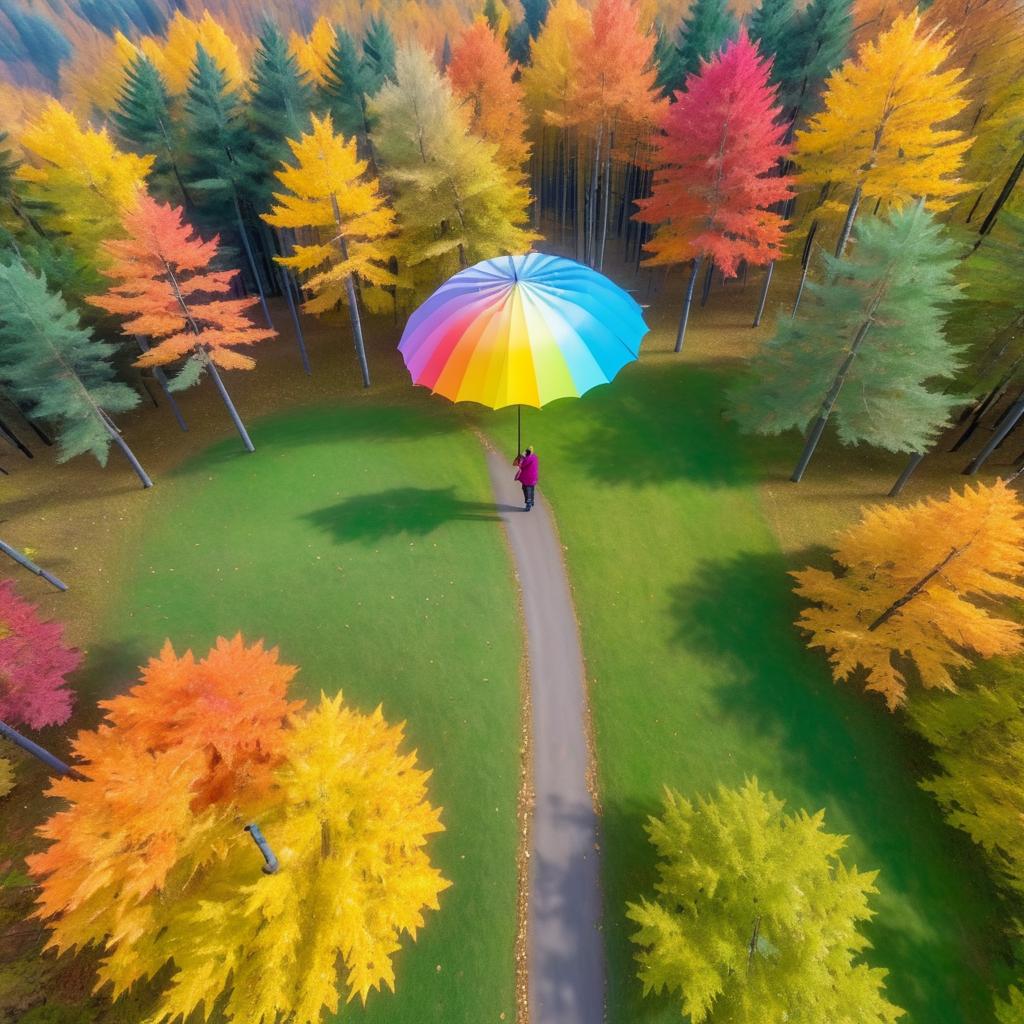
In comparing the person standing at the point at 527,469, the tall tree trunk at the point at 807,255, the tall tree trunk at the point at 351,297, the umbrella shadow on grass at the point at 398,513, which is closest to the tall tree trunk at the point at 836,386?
the person standing at the point at 527,469

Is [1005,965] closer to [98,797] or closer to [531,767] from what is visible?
[531,767]

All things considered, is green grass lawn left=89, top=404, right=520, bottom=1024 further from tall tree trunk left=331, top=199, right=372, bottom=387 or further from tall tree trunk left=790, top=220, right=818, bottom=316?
tall tree trunk left=790, top=220, right=818, bottom=316

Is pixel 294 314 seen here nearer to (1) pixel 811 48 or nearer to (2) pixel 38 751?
(2) pixel 38 751

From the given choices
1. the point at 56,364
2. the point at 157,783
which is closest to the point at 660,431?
the point at 157,783

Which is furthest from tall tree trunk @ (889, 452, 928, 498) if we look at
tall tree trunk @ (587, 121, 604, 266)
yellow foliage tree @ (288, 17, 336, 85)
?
yellow foliage tree @ (288, 17, 336, 85)

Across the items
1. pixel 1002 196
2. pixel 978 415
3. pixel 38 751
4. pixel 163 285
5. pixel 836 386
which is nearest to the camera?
pixel 38 751

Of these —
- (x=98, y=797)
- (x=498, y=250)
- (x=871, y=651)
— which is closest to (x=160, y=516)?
(x=98, y=797)
